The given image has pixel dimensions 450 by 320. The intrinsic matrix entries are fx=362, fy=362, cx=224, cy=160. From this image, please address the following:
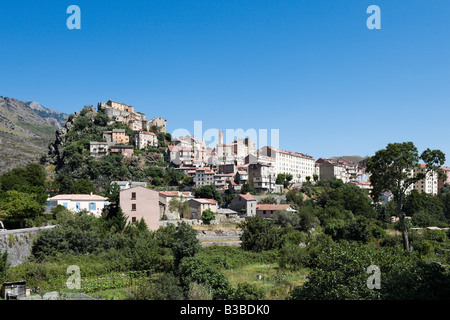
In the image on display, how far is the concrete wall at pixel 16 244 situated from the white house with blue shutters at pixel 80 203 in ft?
52.4

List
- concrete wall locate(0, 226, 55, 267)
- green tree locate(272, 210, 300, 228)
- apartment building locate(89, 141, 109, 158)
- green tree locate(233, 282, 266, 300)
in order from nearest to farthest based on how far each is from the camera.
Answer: green tree locate(233, 282, 266, 300) → concrete wall locate(0, 226, 55, 267) → green tree locate(272, 210, 300, 228) → apartment building locate(89, 141, 109, 158)

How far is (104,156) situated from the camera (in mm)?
74312

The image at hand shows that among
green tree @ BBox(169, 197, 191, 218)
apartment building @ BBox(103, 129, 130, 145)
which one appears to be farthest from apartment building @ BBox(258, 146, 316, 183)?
green tree @ BBox(169, 197, 191, 218)

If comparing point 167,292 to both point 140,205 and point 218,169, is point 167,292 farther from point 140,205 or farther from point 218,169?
point 218,169

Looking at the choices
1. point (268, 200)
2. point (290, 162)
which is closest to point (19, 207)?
point (268, 200)

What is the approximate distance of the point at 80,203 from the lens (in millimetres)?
39156

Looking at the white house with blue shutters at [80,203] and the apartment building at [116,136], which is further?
the apartment building at [116,136]

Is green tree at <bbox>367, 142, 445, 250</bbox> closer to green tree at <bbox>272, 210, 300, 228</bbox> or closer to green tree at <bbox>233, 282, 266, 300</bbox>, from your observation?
green tree at <bbox>233, 282, 266, 300</bbox>

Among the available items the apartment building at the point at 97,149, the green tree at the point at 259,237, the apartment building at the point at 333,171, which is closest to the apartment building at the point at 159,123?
the apartment building at the point at 97,149

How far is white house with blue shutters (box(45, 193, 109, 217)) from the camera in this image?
38625 mm

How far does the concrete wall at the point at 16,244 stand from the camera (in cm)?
2025

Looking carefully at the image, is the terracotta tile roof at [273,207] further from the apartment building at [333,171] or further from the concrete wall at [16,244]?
the apartment building at [333,171]

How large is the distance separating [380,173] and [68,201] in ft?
103

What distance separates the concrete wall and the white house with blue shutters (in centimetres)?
1598
